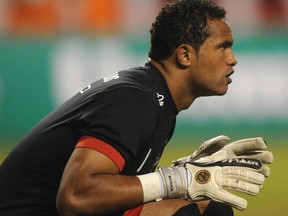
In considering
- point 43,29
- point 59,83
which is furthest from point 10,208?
point 43,29

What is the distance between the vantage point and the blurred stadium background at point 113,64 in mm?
7555

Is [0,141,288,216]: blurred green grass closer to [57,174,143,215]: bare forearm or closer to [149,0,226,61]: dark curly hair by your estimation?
[149,0,226,61]: dark curly hair

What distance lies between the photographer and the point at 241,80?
305 inches

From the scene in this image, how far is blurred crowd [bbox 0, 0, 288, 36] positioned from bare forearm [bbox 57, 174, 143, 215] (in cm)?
491

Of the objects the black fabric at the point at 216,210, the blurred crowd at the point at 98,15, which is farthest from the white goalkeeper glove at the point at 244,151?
the blurred crowd at the point at 98,15

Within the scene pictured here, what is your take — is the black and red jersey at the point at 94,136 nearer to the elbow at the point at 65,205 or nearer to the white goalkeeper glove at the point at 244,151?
the elbow at the point at 65,205

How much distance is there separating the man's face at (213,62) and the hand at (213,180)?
418 millimetres

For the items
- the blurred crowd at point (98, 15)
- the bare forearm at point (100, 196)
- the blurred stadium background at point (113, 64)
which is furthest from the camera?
the blurred crowd at point (98, 15)

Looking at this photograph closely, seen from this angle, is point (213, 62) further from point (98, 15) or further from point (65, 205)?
point (98, 15)

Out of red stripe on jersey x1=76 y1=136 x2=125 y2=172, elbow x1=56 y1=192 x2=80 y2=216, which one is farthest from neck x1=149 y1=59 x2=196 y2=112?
elbow x1=56 y1=192 x2=80 y2=216

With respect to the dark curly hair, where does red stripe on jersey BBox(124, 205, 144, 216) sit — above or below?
below

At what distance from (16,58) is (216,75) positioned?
4358 millimetres

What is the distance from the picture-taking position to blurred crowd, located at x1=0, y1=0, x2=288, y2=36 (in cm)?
801

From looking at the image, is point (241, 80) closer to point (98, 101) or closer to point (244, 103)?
point (244, 103)
